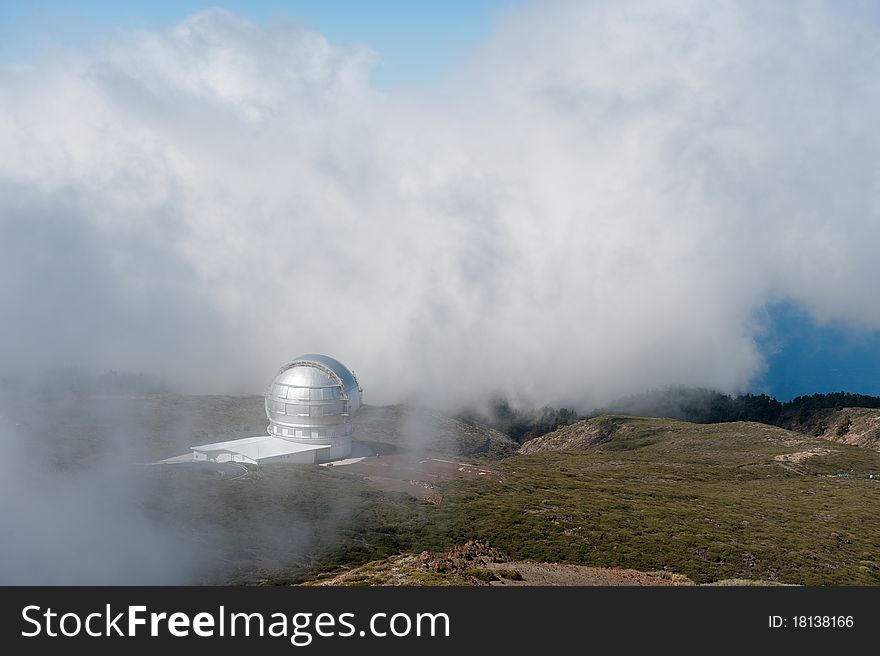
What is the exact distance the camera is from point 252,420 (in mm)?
112062

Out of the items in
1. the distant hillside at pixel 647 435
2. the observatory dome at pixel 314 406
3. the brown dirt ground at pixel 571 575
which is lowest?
the brown dirt ground at pixel 571 575

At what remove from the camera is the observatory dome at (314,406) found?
244ft

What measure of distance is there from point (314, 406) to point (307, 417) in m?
1.54

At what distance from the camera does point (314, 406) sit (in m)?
74.2

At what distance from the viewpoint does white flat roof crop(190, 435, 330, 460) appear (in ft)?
234

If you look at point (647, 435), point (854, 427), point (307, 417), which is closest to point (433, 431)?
point (647, 435)

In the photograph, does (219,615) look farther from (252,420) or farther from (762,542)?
(252,420)

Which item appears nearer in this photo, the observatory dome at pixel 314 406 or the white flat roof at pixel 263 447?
the white flat roof at pixel 263 447

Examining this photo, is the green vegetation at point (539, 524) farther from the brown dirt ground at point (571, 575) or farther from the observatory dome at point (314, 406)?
the observatory dome at point (314, 406)

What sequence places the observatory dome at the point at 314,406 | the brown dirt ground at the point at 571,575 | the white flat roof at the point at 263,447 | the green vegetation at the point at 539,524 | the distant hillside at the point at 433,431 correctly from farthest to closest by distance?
the distant hillside at the point at 433,431 → the observatory dome at the point at 314,406 → the white flat roof at the point at 263,447 → the green vegetation at the point at 539,524 → the brown dirt ground at the point at 571,575

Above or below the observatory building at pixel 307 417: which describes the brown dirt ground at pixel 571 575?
below

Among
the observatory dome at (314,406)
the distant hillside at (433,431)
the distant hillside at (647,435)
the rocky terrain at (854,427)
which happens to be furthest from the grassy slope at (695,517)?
the rocky terrain at (854,427)

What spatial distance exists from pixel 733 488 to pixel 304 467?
2147 inches

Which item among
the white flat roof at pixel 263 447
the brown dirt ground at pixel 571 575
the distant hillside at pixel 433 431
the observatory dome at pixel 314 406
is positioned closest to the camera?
the brown dirt ground at pixel 571 575
